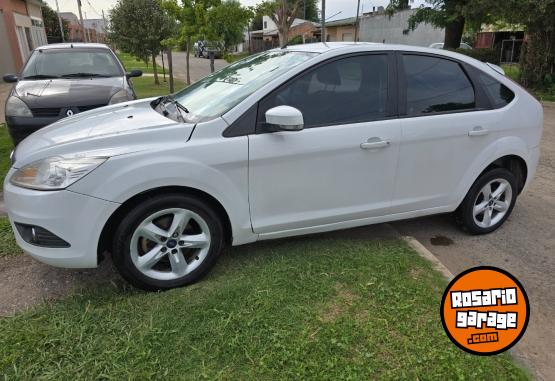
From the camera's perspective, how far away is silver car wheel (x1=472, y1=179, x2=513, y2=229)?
4.00 metres

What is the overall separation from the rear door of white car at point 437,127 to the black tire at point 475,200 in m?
0.23

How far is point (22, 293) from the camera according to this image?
3045mm

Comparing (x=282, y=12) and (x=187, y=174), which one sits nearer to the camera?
(x=187, y=174)

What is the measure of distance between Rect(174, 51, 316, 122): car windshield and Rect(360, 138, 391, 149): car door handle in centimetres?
77

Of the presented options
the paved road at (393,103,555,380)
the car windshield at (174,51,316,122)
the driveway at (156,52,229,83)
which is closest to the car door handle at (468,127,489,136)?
the paved road at (393,103,555,380)

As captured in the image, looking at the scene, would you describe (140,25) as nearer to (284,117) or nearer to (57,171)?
(57,171)

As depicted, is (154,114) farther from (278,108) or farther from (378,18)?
(378,18)

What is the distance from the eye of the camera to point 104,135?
2891 millimetres

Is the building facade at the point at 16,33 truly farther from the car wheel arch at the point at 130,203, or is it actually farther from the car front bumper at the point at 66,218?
the car wheel arch at the point at 130,203

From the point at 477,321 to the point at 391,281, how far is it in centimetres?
112

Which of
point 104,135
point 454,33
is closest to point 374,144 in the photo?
point 104,135

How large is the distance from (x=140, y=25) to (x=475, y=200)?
15277 mm

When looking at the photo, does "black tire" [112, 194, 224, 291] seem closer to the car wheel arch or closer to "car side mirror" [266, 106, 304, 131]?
the car wheel arch

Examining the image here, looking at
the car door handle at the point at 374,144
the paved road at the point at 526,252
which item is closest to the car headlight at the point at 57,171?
the car door handle at the point at 374,144
